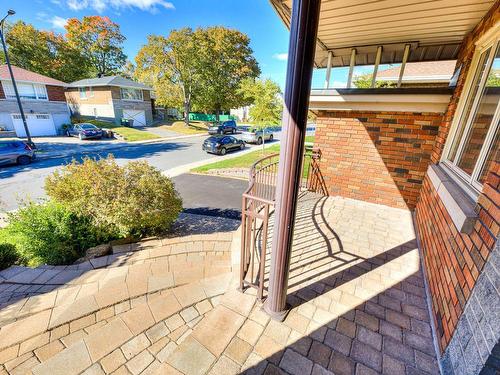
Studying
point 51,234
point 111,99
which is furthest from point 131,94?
point 51,234

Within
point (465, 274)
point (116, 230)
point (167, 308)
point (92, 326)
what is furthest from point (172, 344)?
point (116, 230)

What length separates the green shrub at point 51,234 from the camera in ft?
12.4

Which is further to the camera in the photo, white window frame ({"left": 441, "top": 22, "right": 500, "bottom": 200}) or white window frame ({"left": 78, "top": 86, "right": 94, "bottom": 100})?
white window frame ({"left": 78, "top": 86, "right": 94, "bottom": 100})

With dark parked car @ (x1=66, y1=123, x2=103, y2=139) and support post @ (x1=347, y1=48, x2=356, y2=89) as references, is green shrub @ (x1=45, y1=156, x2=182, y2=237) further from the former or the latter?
dark parked car @ (x1=66, y1=123, x2=103, y2=139)

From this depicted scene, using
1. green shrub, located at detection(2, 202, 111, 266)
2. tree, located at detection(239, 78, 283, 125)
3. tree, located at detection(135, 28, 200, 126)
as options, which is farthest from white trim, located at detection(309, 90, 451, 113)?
tree, located at detection(135, 28, 200, 126)

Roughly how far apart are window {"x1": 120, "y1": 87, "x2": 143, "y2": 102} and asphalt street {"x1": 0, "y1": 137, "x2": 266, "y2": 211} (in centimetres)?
1259

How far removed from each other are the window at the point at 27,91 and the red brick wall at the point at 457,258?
1130 inches

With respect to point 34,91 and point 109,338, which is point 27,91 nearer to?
point 34,91

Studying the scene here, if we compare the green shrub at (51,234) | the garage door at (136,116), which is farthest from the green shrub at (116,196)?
the garage door at (136,116)

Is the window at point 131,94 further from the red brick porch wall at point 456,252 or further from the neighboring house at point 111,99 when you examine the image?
the red brick porch wall at point 456,252

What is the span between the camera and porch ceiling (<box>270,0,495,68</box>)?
271 centimetres

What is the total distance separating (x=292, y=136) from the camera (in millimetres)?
1630

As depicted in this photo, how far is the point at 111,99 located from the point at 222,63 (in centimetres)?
1405

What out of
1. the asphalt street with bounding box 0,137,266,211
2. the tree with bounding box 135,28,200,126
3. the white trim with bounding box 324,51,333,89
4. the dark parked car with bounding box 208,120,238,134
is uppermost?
the tree with bounding box 135,28,200,126
